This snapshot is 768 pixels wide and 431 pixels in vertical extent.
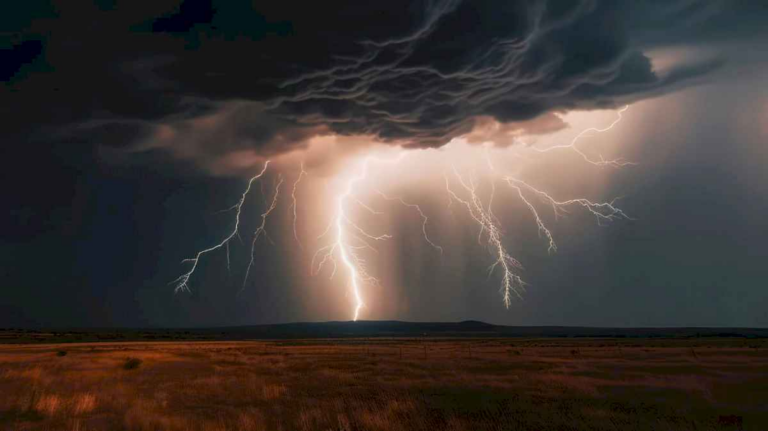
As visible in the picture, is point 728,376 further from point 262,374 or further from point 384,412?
point 262,374

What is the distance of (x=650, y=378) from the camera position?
22656 mm

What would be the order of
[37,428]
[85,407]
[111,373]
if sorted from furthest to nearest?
[111,373], [85,407], [37,428]

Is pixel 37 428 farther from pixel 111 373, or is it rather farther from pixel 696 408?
pixel 696 408

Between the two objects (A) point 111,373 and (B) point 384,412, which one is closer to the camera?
(B) point 384,412

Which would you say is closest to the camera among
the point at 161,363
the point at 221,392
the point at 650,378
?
the point at 221,392

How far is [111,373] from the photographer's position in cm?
2509

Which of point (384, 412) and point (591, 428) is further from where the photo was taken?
point (384, 412)

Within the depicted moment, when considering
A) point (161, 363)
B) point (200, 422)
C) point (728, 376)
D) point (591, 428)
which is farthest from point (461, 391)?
point (161, 363)

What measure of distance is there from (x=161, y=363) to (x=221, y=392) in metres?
14.5

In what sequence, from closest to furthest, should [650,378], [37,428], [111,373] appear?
[37,428] → [650,378] → [111,373]

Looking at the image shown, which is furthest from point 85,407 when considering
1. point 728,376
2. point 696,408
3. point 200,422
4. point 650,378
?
point 728,376

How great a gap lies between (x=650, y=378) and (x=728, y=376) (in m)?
3.55

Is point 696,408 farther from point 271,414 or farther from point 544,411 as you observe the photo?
point 271,414

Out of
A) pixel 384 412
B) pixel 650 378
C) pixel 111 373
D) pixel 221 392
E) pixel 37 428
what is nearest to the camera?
pixel 37 428
